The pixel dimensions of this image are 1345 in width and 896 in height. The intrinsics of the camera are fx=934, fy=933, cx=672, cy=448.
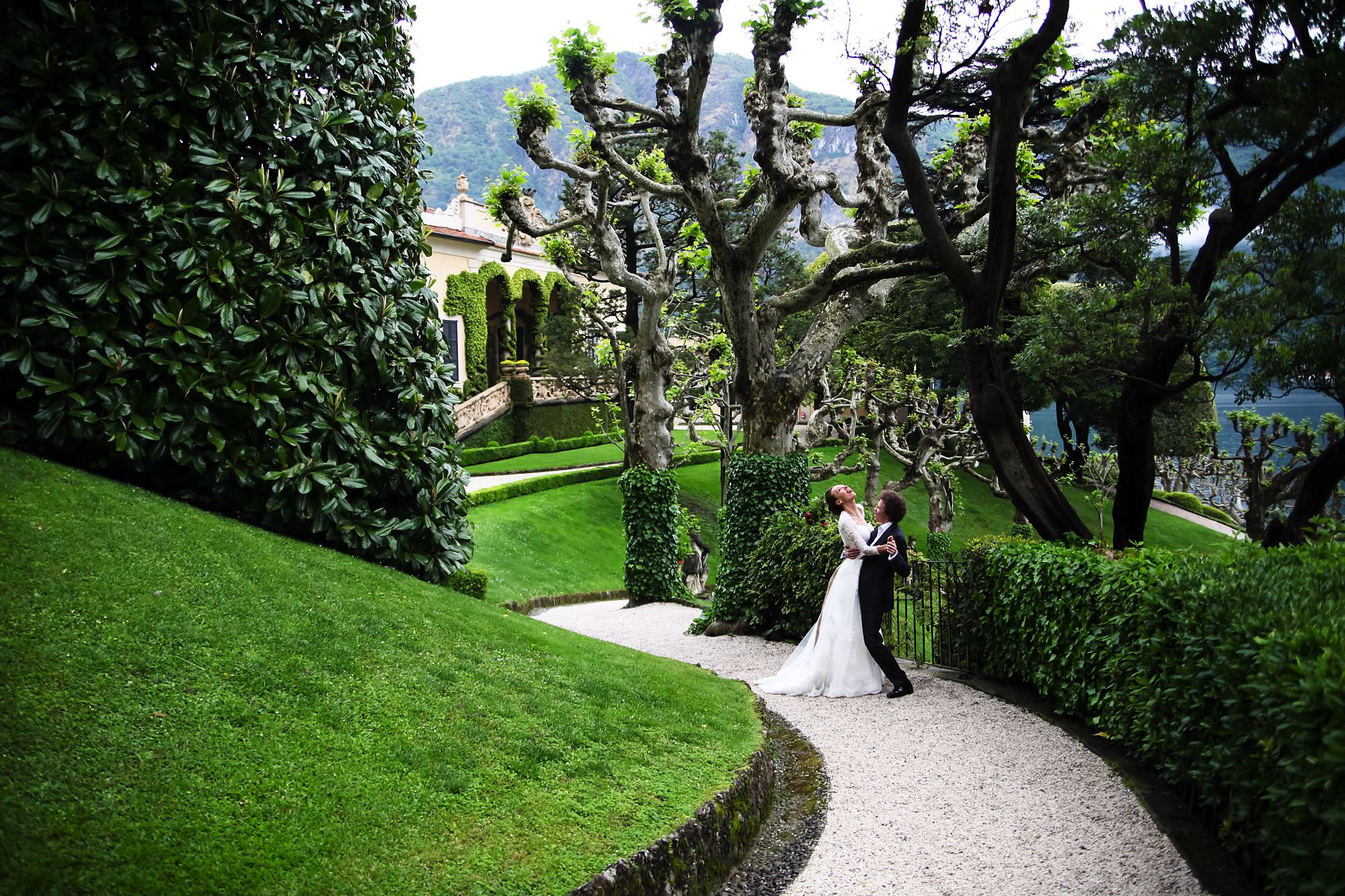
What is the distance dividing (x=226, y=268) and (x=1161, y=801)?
6.77 m

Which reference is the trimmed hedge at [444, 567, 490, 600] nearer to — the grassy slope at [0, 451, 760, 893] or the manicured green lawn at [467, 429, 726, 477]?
the grassy slope at [0, 451, 760, 893]

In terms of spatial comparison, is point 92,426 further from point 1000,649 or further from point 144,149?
point 1000,649

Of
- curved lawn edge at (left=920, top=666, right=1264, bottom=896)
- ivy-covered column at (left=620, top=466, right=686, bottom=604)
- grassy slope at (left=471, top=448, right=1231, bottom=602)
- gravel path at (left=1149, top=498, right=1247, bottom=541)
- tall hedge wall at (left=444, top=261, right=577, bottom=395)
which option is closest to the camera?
curved lawn edge at (left=920, top=666, right=1264, bottom=896)

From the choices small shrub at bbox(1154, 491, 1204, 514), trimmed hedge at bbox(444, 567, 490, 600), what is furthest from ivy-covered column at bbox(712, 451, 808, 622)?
small shrub at bbox(1154, 491, 1204, 514)

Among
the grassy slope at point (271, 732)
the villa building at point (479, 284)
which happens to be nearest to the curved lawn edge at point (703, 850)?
the grassy slope at point (271, 732)

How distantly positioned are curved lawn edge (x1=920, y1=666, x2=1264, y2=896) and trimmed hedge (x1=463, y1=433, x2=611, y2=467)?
77.5ft

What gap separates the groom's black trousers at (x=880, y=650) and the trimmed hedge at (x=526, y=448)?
22.9 meters

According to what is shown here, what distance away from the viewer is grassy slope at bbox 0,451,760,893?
132 inches

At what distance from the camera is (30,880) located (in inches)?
116

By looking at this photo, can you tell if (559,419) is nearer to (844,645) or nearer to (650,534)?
(650,534)

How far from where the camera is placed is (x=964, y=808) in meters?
5.95

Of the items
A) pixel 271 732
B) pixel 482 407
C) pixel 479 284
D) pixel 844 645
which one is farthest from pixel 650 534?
pixel 479 284

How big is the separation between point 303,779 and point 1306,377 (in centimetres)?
766

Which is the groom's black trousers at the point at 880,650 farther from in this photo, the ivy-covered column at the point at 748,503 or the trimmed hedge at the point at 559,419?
the trimmed hedge at the point at 559,419
